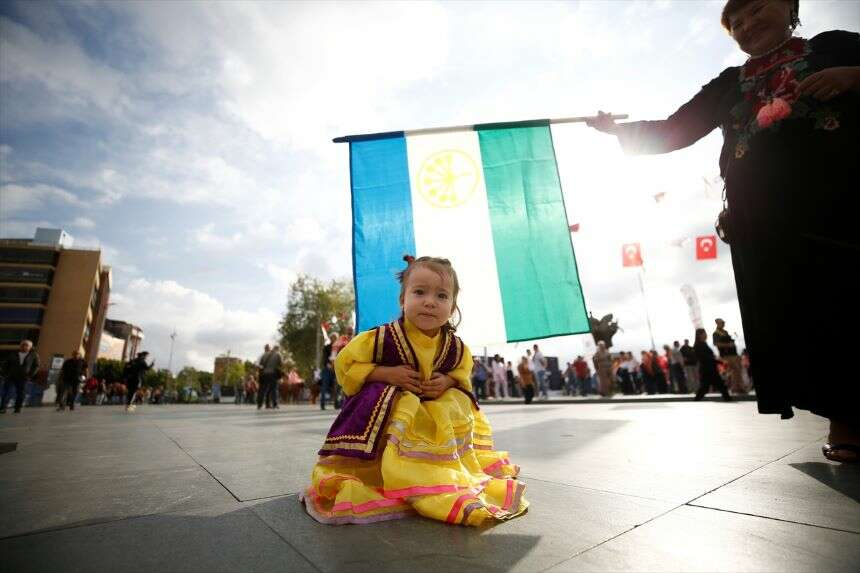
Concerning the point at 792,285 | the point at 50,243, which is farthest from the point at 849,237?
the point at 50,243

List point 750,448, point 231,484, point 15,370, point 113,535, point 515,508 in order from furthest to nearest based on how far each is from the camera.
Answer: point 15,370 → point 750,448 → point 231,484 → point 515,508 → point 113,535

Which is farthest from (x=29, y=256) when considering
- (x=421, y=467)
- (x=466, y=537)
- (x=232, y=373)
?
(x=466, y=537)

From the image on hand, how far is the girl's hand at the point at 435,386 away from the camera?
1.85 m

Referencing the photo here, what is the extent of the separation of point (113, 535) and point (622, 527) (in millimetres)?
1575

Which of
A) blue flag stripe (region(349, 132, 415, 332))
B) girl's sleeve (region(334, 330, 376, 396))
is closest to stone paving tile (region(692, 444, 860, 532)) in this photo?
girl's sleeve (region(334, 330, 376, 396))

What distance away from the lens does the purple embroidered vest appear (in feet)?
5.43

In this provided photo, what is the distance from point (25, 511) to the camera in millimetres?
1459

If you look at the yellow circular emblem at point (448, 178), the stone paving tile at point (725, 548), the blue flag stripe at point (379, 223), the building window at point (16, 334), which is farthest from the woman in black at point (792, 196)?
the building window at point (16, 334)

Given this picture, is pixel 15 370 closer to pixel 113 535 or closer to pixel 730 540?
pixel 113 535

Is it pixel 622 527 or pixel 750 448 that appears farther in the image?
pixel 750 448

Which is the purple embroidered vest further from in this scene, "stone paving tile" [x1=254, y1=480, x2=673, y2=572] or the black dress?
the black dress

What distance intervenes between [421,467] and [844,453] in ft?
6.95

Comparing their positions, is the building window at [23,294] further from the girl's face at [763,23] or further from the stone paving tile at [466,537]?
the girl's face at [763,23]

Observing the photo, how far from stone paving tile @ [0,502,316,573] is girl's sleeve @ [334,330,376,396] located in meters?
0.66
